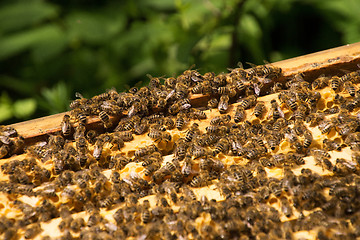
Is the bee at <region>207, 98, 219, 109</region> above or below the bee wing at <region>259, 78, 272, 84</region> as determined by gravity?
below

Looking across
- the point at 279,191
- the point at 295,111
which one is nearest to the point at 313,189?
the point at 279,191

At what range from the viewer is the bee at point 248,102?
181 inches

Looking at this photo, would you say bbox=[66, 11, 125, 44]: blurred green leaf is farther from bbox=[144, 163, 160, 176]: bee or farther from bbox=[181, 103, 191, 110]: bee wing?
bbox=[144, 163, 160, 176]: bee

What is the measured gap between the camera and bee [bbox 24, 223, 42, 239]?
3545 millimetres

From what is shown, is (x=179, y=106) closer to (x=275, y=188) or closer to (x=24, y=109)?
(x=275, y=188)

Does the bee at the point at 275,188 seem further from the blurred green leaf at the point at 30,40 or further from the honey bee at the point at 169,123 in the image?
the blurred green leaf at the point at 30,40

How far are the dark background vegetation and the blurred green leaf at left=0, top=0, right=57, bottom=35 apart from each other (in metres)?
0.02

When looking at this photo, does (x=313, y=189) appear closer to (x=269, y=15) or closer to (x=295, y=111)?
(x=295, y=111)

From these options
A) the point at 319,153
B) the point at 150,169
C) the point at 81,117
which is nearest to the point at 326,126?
the point at 319,153

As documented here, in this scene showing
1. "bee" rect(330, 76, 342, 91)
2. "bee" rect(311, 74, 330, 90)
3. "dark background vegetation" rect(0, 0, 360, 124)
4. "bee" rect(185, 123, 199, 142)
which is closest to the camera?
"bee" rect(185, 123, 199, 142)

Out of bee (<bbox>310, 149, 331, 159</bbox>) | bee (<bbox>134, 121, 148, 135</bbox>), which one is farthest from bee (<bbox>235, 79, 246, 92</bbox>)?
bee (<bbox>134, 121, 148, 135</bbox>)

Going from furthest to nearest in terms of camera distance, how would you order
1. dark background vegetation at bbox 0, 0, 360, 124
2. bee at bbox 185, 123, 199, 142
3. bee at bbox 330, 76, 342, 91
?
1. dark background vegetation at bbox 0, 0, 360, 124
2. bee at bbox 330, 76, 342, 91
3. bee at bbox 185, 123, 199, 142

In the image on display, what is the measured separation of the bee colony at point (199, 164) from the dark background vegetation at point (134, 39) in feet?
5.96

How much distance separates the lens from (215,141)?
4.32 meters
